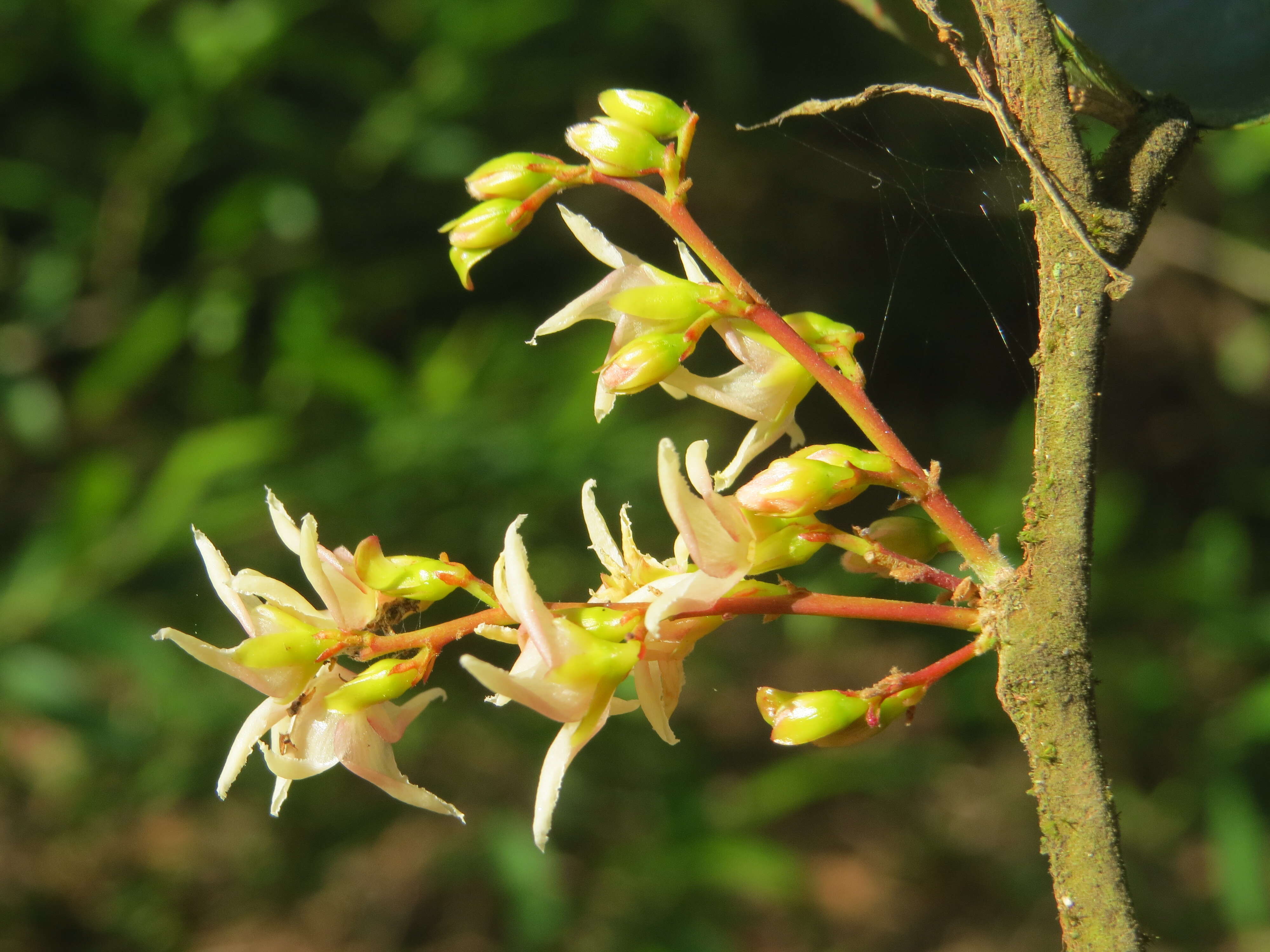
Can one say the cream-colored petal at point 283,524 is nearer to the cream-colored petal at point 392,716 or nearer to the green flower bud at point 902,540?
the cream-colored petal at point 392,716

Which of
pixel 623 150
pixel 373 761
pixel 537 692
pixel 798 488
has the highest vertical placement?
pixel 623 150

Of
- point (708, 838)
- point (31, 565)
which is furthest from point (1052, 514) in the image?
point (31, 565)

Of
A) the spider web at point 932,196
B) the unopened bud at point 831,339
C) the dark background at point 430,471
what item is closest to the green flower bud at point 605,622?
the unopened bud at point 831,339

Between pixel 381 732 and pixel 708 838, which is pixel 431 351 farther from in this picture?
pixel 381 732

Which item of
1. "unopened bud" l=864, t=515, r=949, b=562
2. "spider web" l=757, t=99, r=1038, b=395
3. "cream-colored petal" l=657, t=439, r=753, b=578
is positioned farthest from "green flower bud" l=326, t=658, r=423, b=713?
"spider web" l=757, t=99, r=1038, b=395

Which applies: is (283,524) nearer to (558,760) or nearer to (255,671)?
(255,671)

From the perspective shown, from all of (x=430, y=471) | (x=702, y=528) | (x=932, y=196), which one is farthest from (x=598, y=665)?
(x=932, y=196)
